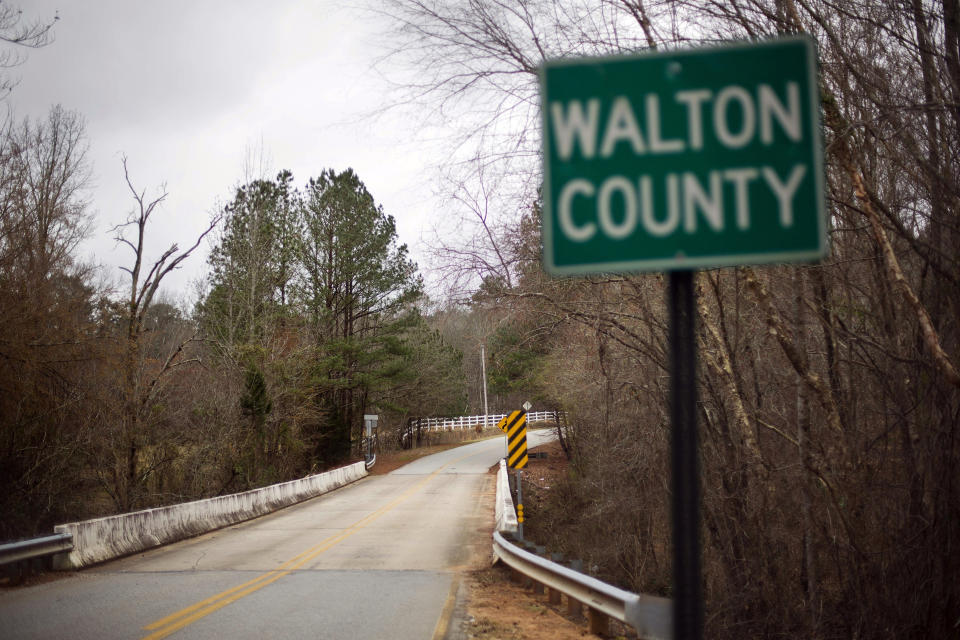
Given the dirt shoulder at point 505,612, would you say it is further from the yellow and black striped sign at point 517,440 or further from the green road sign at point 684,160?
the green road sign at point 684,160

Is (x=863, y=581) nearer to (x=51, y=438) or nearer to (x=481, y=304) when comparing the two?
(x=481, y=304)

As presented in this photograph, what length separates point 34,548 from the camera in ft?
31.2

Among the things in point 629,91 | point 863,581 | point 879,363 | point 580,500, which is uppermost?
point 629,91

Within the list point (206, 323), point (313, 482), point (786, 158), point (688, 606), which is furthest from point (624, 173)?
point (206, 323)

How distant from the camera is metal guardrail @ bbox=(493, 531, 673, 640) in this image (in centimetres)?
300

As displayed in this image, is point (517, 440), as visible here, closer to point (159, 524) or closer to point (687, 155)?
point (159, 524)

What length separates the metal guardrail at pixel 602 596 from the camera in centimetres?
300

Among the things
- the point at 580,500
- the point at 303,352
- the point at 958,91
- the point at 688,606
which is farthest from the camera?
the point at 303,352

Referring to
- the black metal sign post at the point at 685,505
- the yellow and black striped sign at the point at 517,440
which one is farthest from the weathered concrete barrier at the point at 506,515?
the black metal sign post at the point at 685,505

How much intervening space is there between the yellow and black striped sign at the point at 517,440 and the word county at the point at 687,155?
12833 millimetres

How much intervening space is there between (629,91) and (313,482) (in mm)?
24126

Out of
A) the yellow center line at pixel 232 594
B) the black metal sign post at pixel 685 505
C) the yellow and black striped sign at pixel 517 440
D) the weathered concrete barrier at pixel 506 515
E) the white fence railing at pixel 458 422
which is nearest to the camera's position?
the black metal sign post at pixel 685 505

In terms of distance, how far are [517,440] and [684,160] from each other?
13299 millimetres

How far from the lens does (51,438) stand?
15898 millimetres
